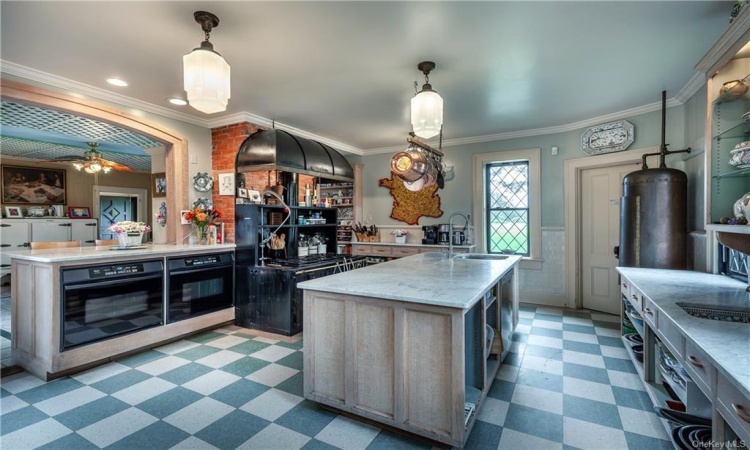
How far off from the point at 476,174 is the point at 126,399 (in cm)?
485

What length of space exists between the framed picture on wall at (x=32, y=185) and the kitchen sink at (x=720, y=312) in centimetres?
997

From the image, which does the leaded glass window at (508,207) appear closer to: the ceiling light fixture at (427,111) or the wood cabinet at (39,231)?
the ceiling light fixture at (427,111)

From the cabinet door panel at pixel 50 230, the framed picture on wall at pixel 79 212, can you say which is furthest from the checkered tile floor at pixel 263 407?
the framed picture on wall at pixel 79 212

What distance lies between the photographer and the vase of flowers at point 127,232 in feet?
11.3

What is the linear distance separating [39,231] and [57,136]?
2.42m

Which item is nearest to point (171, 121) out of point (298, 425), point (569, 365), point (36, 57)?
point (36, 57)

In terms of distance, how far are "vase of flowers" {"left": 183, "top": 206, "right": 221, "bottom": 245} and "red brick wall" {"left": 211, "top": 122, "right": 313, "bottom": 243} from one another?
13cm

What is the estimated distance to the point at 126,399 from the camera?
2426mm

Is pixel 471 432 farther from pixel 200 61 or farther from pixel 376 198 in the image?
pixel 376 198

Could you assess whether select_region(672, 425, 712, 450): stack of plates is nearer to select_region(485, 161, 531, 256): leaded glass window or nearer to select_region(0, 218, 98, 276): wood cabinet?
select_region(485, 161, 531, 256): leaded glass window

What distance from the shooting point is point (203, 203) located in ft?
13.9

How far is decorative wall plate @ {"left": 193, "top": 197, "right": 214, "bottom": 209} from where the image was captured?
4190mm

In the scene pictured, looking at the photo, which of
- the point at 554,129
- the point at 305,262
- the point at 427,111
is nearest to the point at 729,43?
the point at 427,111

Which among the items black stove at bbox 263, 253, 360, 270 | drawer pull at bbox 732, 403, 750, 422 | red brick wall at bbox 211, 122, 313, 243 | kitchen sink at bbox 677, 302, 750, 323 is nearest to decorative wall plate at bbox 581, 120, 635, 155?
kitchen sink at bbox 677, 302, 750, 323
